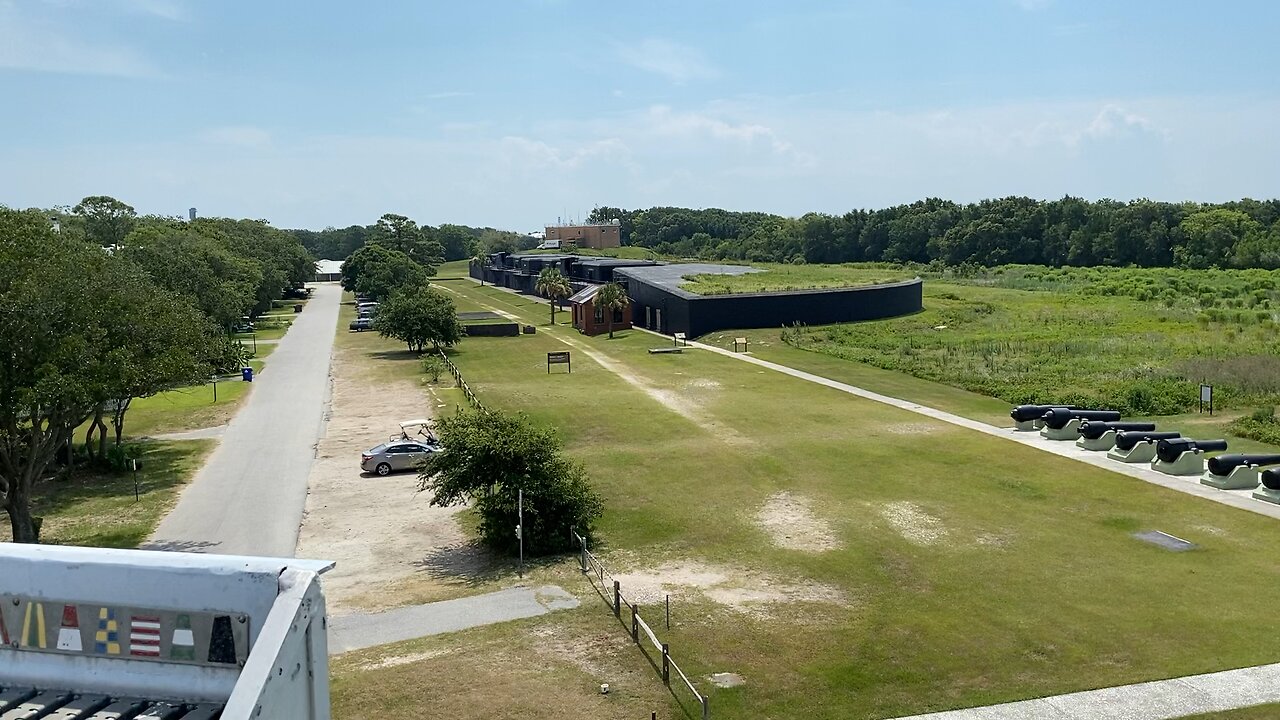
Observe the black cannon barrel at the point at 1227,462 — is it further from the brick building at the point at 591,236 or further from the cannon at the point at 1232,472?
the brick building at the point at 591,236

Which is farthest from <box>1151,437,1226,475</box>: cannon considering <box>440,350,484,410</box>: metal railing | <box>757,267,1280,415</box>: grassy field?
<box>440,350,484,410</box>: metal railing

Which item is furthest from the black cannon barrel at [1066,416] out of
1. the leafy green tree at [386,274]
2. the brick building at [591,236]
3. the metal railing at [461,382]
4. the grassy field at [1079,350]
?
the brick building at [591,236]

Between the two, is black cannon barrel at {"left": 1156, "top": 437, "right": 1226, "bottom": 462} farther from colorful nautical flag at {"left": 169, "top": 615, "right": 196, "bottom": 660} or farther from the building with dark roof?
the building with dark roof

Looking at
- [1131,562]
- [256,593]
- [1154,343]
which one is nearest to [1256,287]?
[1154,343]

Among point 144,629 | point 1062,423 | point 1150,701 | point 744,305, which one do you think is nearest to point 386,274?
point 744,305

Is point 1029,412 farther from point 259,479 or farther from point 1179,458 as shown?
point 259,479
